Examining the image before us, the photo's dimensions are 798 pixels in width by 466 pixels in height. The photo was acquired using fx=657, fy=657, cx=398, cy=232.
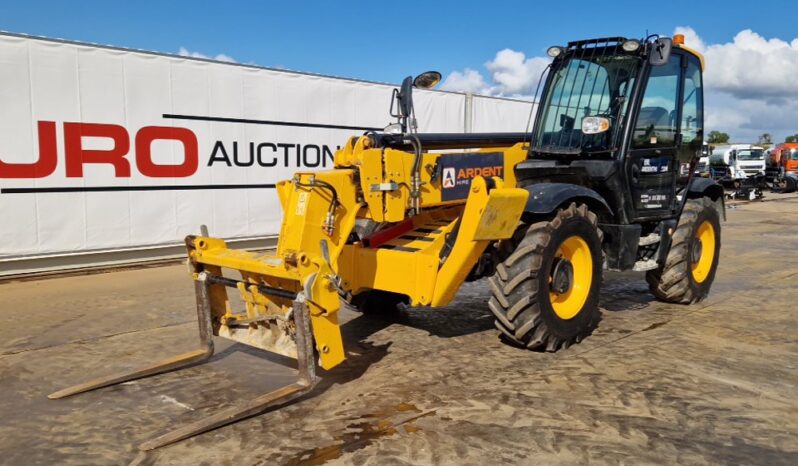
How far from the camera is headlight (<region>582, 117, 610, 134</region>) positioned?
572cm

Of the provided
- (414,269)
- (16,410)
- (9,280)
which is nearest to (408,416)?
(414,269)

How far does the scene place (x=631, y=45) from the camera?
564 cm

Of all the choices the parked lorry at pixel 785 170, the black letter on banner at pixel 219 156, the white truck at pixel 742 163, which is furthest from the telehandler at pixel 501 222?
the parked lorry at pixel 785 170

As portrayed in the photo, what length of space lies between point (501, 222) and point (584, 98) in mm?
2046

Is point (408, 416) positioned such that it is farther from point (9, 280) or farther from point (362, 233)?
point (9, 280)

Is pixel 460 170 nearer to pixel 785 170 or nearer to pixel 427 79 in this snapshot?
pixel 427 79

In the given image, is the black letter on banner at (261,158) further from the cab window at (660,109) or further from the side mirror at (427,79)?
the cab window at (660,109)

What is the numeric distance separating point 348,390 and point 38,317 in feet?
12.5

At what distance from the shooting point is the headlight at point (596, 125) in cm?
572

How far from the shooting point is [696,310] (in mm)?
6680

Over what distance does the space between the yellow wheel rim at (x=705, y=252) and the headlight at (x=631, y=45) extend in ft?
7.99

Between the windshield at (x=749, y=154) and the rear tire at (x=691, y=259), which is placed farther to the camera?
the windshield at (x=749, y=154)

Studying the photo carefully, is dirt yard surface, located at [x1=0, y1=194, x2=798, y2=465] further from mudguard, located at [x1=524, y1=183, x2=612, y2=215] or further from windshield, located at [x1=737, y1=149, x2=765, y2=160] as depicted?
windshield, located at [x1=737, y1=149, x2=765, y2=160]

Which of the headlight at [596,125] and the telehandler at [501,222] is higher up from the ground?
the headlight at [596,125]
